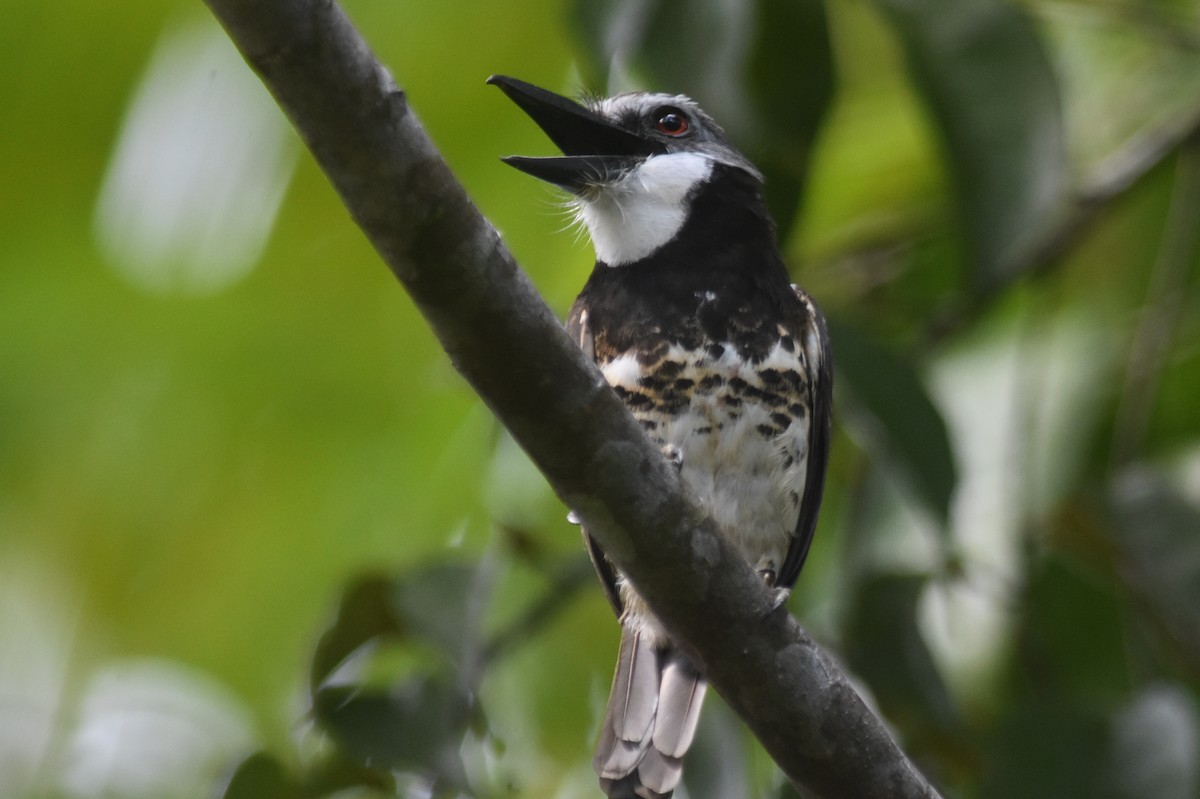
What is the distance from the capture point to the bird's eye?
3.36 meters

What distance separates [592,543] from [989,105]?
1.52 meters

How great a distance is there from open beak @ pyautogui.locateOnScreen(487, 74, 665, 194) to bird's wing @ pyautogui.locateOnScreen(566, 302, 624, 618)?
255mm

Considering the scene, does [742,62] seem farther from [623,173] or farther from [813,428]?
[813,428]

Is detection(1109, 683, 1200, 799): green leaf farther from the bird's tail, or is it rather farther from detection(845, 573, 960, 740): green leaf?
the bird's tail

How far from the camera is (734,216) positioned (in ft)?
10.5

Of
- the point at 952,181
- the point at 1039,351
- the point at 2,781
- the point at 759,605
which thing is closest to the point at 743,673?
the point at 759,605

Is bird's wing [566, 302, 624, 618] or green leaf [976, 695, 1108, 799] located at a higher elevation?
bird's wing [566, 302, 624, 618]

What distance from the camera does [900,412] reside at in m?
3.43

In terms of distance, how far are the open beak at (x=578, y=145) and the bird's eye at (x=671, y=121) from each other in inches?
4.6

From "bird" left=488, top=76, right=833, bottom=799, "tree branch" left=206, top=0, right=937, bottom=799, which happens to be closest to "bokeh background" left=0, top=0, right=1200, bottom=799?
"bird" left=488, top=76, right=833, bottom=799

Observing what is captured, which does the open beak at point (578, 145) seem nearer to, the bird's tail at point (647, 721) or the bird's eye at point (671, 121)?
the bird's eye at point (671, 121)

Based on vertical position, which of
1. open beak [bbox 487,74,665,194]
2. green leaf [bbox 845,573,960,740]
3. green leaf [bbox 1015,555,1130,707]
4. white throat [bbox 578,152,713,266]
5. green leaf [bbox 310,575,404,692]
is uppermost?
open beak [bbox 487,74,665,194]

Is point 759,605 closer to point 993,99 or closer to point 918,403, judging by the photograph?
point 918,403

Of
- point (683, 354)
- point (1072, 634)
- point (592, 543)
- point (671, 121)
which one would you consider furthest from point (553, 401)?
point (1072, 634)
